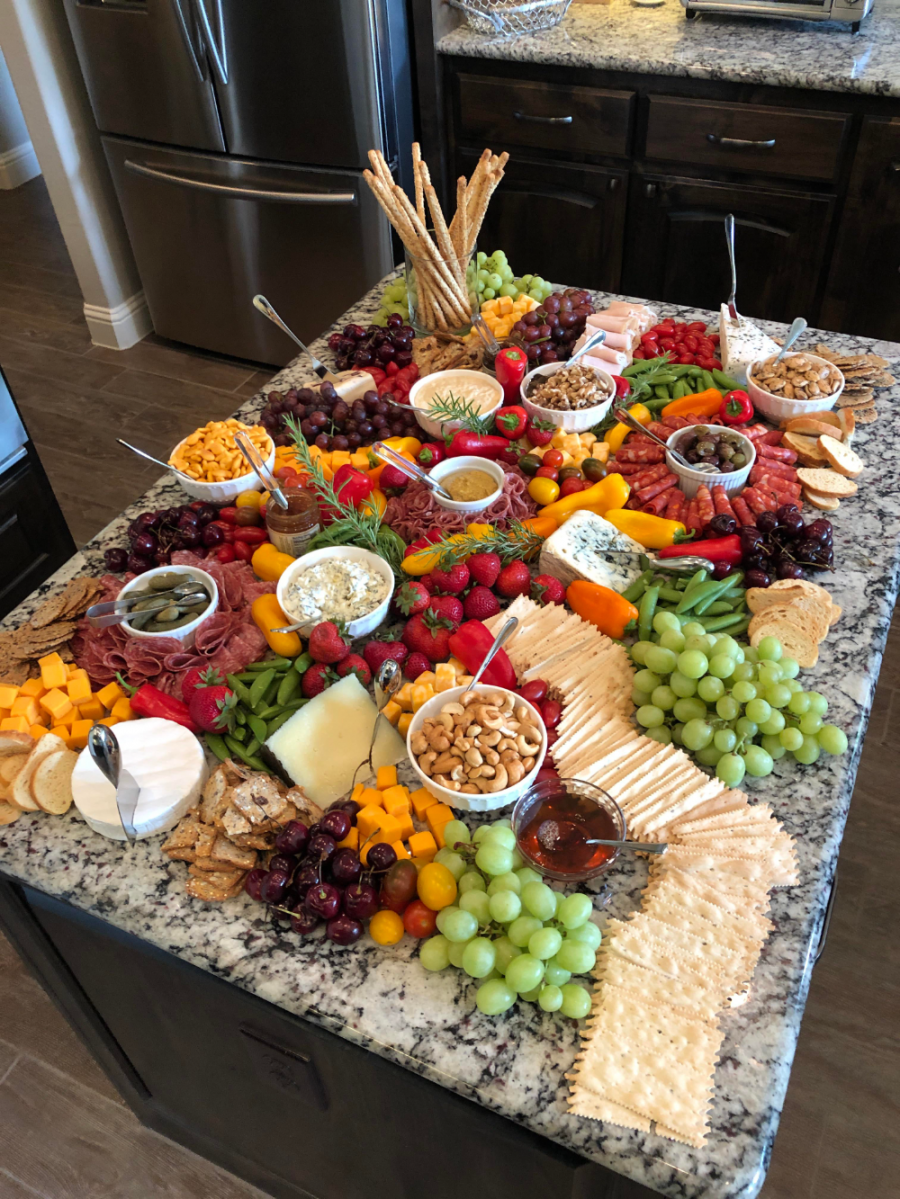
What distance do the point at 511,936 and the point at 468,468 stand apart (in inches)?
36.4

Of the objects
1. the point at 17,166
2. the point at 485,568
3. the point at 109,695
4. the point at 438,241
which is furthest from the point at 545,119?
the point at 17,166

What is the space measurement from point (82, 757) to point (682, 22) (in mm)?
3356

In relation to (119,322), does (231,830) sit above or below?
above

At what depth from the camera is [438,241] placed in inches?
81.2

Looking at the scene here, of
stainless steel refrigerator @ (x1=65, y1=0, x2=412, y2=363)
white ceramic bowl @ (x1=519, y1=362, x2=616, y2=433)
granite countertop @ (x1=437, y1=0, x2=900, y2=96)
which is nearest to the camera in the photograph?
white ceramic bowl @ (x1=519, y1=362, x2=616, y2=433)

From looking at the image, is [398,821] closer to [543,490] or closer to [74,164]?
[543,490]

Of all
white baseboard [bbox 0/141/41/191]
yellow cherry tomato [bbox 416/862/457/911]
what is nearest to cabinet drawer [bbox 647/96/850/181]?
yellow cherry tomato [bbox 416/862/457/911]

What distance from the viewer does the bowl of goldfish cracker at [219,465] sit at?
170 centimetres

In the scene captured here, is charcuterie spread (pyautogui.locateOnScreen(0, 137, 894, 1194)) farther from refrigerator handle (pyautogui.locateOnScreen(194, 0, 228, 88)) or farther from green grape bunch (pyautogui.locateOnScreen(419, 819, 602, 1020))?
refrigerator handle (pyautogui.locateOnScreen(194, 0, 228, 88))

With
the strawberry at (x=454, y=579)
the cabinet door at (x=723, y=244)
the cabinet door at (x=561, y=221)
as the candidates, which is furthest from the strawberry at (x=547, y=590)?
the cabinet door at (x=723, y=244)

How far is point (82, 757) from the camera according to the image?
1271mm

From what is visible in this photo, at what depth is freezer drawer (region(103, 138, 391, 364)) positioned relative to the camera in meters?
3.34

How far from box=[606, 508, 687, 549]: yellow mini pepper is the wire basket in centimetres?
247

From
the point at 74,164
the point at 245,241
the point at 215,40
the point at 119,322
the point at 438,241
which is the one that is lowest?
the point at 119,322
